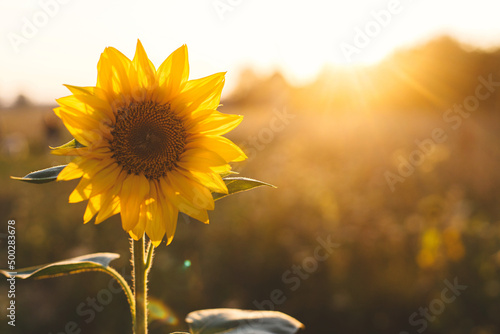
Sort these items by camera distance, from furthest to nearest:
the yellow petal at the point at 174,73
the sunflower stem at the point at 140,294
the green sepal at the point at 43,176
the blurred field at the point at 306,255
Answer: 1. the blurred field at the point at 306,255
2. the yellow petal at the point at 174,73
3. the sunflower stem at the point at 140,294
4. the green sepal at the point at 43,176

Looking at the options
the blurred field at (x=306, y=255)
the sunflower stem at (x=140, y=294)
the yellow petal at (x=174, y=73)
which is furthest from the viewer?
the blurred field at (x=306, y=255)

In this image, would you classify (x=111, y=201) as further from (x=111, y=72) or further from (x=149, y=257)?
(x=111, y=72)

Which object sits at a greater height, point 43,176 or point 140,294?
point 43,176

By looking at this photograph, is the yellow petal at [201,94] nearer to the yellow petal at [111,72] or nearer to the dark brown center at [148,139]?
the dark brown center at [148,139]

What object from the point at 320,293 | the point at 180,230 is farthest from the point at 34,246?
the point at 320,293

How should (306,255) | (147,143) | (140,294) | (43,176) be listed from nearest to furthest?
(43,176) < (140,294) < (147,143) < (306,255)

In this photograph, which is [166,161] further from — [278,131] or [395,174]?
[278,131]

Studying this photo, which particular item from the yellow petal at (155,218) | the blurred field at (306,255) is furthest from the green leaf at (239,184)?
the blurred field at (306,255)

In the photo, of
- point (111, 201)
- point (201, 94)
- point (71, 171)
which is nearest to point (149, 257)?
point (111, 201)
